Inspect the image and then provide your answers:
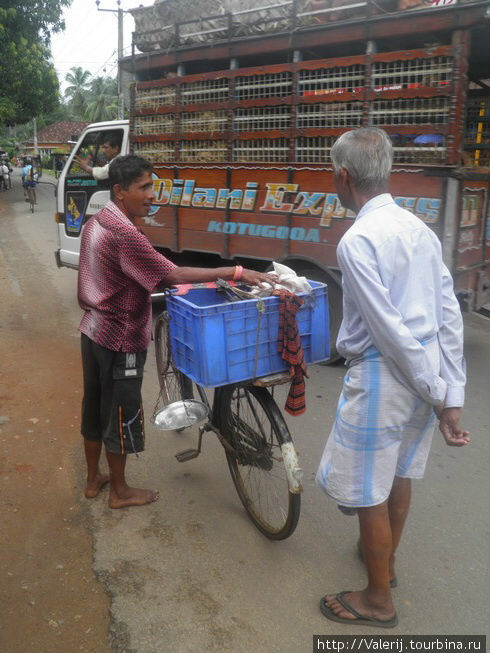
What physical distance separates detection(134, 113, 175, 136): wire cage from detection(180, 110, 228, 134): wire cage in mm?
187

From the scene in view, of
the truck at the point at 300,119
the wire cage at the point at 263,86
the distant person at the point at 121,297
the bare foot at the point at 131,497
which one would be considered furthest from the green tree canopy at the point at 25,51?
the bare foot at the point at 131,497

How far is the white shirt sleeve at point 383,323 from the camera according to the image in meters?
1.85

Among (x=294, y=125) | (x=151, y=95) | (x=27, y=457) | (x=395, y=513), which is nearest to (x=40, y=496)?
(x=27, y=457)

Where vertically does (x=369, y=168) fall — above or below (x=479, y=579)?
above

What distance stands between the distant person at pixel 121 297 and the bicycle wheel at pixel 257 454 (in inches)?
18.6

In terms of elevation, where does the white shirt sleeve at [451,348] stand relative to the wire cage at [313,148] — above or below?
below

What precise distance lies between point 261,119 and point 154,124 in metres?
1.54

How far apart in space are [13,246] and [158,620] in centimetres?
1145

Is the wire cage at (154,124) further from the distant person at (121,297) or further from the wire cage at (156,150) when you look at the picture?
the distant person at (121,297)

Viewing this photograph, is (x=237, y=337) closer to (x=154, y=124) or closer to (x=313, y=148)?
(x=313, y=148)

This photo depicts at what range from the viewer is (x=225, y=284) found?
2.70m

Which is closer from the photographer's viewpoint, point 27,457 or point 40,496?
point 40,496

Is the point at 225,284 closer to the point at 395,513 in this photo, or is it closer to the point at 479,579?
the point at 395,513

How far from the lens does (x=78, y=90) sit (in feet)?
215
